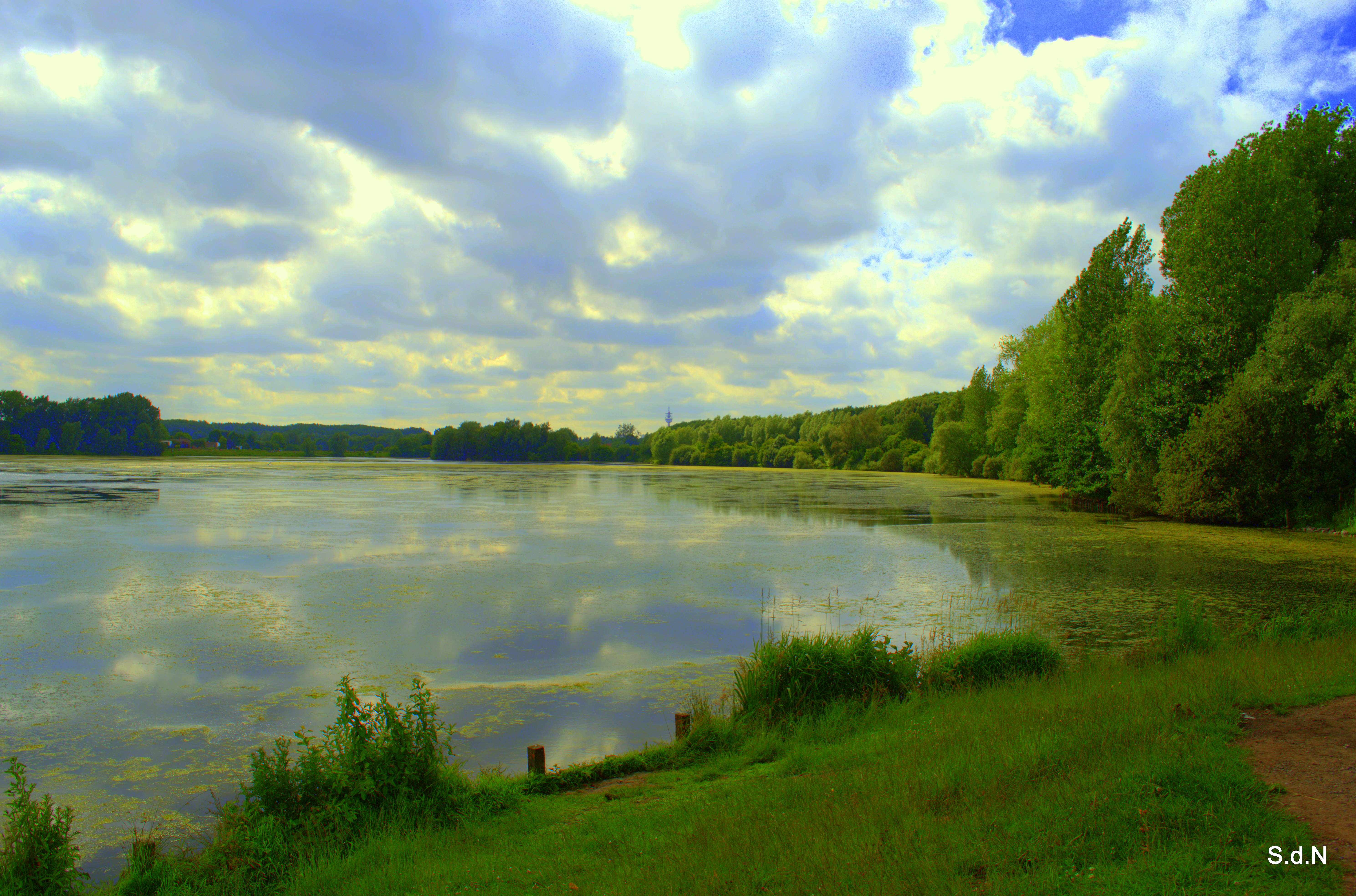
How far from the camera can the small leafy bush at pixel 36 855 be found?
15.7ft

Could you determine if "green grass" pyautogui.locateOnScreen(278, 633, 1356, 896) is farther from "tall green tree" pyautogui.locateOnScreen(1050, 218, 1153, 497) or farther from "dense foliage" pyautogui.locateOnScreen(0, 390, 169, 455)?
"dense foliage" pyautogui.locateOnScreen(0, 390, 169, 455)

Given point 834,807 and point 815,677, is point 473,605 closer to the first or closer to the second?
point 815,677

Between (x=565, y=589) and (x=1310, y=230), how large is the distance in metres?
32.3

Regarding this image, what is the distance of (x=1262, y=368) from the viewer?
2712cm

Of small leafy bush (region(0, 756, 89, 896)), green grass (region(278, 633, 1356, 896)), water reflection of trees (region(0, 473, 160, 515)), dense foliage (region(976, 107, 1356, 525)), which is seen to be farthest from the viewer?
water reflection of trees (region(0, 473, 160, 515))

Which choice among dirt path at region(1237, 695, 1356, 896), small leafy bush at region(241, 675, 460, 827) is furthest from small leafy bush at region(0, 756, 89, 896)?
dirt path at region(1237, 695, 1356, 896)

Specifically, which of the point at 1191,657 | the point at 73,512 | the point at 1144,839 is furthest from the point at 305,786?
the point at 73,512

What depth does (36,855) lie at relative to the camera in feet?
16.0

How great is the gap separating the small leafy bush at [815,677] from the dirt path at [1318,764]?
362 cm

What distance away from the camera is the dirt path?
4152 millimetres

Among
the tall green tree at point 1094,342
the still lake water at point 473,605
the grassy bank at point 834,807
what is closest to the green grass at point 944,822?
the grassy bank at point 834,807

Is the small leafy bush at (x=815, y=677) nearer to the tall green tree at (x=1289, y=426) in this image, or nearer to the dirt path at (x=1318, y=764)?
the dirt path at (x=1318, y=764)

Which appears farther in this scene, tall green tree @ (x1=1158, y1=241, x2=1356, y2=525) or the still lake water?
tall green tree @ (x1=1158, y1=241, x2=1356, y2=525)

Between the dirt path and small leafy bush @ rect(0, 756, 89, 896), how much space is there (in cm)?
741
